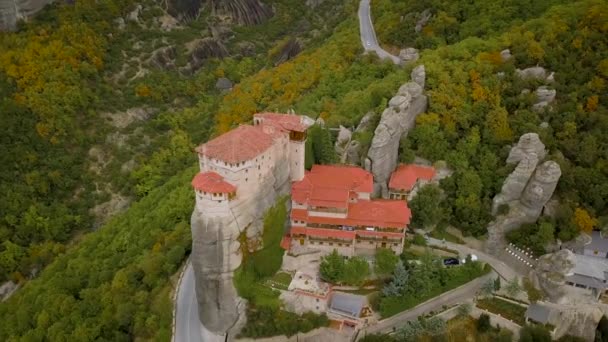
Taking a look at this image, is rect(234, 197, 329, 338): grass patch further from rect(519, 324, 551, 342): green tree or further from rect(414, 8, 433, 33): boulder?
rect(414, 8, 433, 33): boulder

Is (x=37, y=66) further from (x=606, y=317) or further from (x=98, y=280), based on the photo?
(x=606, y=317)

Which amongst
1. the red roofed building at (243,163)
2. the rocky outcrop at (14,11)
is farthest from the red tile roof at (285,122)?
the rocky outcrop at (14,11)

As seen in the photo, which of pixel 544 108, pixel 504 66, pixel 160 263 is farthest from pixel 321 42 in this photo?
pixel 160 263

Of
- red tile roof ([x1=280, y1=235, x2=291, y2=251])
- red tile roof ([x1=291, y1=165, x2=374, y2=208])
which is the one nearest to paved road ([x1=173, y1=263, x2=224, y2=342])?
red tile roof ([x1=280, y1=235, x2=291, y2=251])

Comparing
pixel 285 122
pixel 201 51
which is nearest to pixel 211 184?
pixel 285 122

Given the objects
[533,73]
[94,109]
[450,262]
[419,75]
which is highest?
[533,73]

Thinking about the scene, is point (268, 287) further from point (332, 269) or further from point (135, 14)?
point (135, 14)
